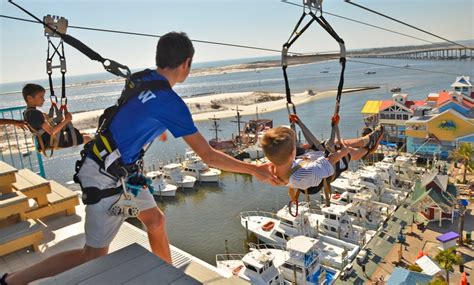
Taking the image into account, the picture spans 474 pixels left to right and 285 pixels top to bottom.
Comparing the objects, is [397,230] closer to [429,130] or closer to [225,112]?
[429,130]

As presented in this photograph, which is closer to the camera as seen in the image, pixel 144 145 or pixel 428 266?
pixel 144 145

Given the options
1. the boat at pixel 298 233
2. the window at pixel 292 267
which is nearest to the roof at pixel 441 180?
the boat at pixel 298 233

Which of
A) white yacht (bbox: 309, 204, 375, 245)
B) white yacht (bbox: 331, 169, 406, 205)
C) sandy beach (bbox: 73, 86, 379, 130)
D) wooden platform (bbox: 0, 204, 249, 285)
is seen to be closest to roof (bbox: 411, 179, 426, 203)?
white yacht (bbox: 331, 169, 406, 205)

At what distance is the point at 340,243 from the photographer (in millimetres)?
12891

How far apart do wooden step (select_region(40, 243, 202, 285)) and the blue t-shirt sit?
638mm

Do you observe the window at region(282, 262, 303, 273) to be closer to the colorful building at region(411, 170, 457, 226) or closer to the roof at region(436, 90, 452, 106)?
the colorful building at region(411, 170, 457, 226)

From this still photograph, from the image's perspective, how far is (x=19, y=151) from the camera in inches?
251

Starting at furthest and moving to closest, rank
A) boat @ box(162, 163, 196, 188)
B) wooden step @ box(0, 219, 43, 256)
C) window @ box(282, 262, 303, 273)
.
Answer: boat @ box(162, 163, 196, 188) < window @ box(282, 262, 303, 273) < wooden step @ box(0, 219, 43, 256)

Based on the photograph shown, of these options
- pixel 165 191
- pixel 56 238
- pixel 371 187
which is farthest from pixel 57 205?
pixel 165 191

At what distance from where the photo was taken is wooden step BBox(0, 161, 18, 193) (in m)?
4.59

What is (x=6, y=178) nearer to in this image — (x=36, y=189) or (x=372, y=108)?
(x=36, y=189)

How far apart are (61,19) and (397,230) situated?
1398 cm

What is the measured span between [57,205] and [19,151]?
188 centimetres

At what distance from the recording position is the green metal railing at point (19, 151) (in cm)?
585
